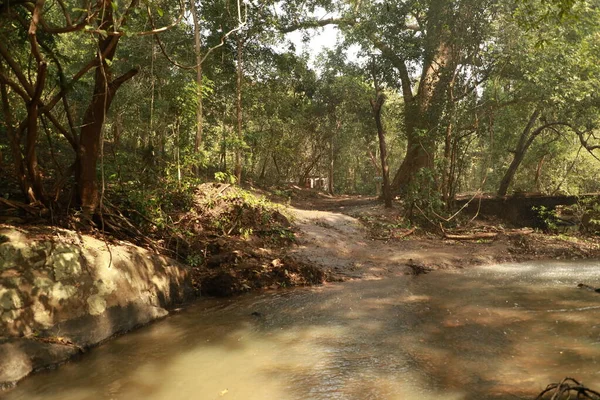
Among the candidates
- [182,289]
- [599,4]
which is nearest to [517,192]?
[599,4]

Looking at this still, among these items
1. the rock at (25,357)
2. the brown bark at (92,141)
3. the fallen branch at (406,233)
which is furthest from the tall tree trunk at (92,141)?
the fallen branch at (406,233)

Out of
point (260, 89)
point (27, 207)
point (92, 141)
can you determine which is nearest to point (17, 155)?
point (27, 207)

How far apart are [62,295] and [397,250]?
9174 mm

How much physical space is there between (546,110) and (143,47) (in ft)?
56.0

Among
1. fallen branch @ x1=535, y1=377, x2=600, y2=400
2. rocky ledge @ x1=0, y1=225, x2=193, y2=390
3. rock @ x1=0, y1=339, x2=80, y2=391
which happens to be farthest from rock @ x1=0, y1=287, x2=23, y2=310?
fallen branch @ x1=535, y1=377, x2=600, y2=400

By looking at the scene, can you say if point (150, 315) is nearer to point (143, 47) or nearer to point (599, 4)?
point (143, 47)

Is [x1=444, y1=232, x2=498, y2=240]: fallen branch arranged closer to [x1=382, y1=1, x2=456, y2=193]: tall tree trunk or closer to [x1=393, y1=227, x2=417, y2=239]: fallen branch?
[x1=393, y1=227, x2=417, y2=239]: fallen branch

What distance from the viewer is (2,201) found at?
6062 mm

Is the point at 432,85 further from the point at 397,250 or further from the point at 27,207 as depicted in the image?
the point at 27,207

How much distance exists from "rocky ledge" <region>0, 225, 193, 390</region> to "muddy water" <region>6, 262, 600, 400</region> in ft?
0.91

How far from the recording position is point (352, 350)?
208 inches

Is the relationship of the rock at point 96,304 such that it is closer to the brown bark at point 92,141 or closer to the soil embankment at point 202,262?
the soil embankment at point 202,262

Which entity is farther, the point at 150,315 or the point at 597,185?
the point at 597,185

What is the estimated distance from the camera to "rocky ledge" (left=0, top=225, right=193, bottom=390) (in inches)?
186
